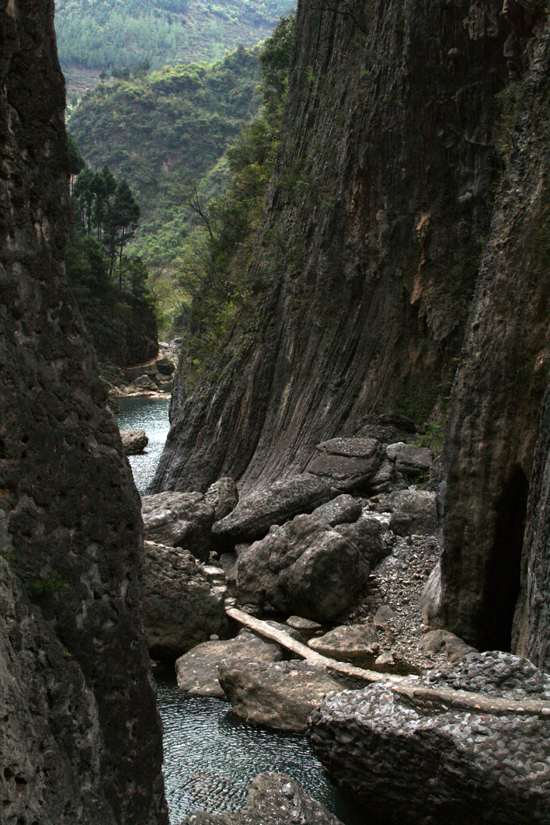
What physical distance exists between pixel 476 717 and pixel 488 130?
10.9 m

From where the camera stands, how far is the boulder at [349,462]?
12055 millimetres

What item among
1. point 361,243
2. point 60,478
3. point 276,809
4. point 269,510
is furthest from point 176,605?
point 361,243

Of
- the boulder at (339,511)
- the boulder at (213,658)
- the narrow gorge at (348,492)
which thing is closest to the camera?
the narrow gorge at (348,492)

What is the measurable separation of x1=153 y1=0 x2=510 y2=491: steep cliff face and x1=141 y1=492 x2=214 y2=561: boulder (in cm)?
427

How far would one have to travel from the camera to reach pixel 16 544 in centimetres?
300

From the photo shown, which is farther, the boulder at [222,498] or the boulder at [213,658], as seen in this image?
the boulder at [222,498]

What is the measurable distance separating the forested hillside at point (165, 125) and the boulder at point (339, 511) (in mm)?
95206

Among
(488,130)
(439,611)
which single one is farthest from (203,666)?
(488,130)

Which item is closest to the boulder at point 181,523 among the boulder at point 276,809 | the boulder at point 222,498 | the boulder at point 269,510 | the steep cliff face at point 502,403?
the boulder at point 269,510

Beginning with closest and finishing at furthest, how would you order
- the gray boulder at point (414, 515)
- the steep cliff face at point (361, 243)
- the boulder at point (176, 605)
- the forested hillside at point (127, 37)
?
the boulder at point (176, 605), the gray boulder at point (414, 515), the steep cliff face at point (361, 243), the forested hillside at point (127, 37)

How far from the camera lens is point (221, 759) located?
6.02 m

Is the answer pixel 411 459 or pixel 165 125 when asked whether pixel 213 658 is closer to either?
pixel 411 459

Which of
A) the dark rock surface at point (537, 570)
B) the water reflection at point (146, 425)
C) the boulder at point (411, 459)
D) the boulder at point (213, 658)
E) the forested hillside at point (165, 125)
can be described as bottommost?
the water reflection at point (146, 425)

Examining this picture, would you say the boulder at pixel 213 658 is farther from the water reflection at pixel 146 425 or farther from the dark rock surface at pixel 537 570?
the water reflection at pixel 146 425
